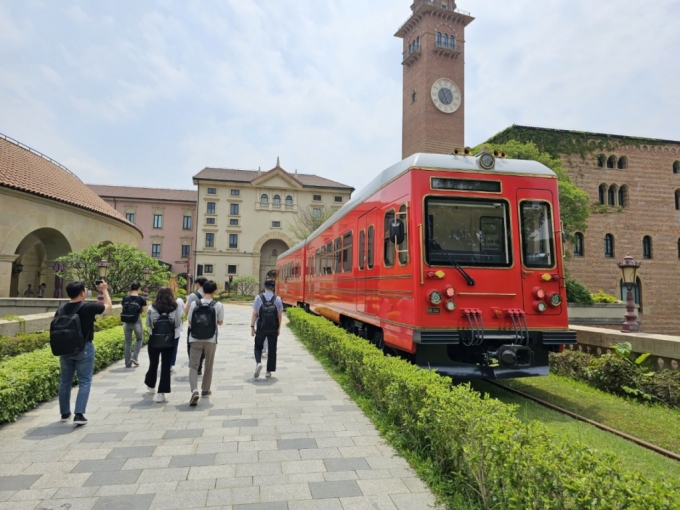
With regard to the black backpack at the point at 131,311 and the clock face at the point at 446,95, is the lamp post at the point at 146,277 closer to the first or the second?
the black backpack at the point at 131,311

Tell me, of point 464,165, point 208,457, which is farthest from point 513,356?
point 208,457

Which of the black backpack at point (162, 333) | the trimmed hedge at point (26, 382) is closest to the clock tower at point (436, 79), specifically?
the black backpack at point (162, 333)

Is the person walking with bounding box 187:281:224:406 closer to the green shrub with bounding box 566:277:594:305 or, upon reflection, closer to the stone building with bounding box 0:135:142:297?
the stone building with bounding box 0:135:142:297

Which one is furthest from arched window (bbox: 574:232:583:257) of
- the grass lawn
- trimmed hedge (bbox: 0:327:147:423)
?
trimmed hedge (bbox: 0:327:147:423)

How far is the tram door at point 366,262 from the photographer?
27.1 ft

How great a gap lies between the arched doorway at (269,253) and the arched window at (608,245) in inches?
1351

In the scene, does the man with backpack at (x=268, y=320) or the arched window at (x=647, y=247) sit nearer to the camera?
the man with backpack at (x=268, y=320)

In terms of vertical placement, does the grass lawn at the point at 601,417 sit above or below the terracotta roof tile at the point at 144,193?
below

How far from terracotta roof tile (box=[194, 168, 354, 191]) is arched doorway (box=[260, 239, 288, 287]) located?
310 inches

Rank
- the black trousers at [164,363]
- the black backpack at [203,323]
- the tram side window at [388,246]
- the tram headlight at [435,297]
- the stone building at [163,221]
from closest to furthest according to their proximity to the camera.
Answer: the tram headlight at [435,297], the black backpack at [203,323], the black trousers at [164,363], the tram side window at [388,246], the stone building at [163,221]

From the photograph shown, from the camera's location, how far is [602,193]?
1298 inches

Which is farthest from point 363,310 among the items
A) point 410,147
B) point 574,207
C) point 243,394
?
point 410,147

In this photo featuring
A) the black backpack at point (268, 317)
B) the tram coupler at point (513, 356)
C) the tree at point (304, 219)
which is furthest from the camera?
the tree at point (304, 219)

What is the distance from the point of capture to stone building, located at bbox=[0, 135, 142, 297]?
18.8 meters
